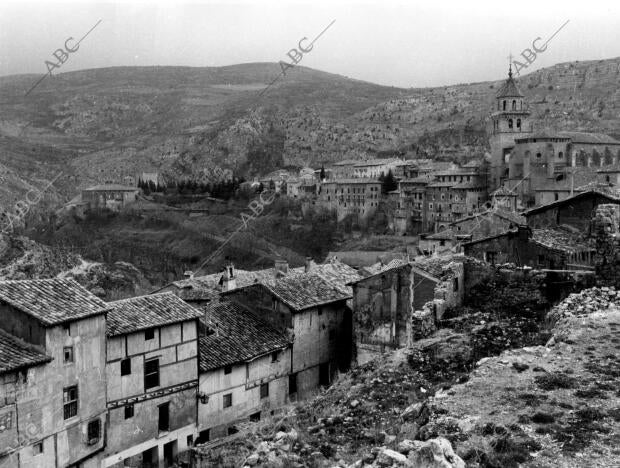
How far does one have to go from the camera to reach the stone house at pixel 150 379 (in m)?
20.5

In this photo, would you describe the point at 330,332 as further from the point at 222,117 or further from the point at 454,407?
the point at 222,117

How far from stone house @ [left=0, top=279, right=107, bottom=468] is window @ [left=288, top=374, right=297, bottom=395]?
8103mm

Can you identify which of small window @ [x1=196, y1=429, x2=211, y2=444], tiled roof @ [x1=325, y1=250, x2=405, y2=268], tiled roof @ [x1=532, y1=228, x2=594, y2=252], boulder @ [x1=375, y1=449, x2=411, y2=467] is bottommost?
tiled roof @ [x1=325, y1=250, x2=405, y2=268]

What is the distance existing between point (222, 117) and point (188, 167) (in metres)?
33.2

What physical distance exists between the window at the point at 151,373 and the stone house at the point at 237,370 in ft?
5.68

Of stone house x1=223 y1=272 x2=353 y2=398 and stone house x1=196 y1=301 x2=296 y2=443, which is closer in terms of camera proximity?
stone house x1=196 y1=301 x2=296 y2=443

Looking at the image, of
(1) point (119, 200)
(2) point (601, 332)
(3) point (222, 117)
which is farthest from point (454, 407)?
(3) point (222, 117)

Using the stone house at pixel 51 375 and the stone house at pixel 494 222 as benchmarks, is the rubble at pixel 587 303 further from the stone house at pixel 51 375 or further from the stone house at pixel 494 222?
the stone house at pixel 494 222

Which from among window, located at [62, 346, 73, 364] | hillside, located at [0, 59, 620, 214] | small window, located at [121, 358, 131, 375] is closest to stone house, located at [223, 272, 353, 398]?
small window, located at [121, 358, 131, 375]

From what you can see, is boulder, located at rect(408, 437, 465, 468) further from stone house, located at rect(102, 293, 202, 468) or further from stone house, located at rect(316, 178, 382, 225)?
stone house, located at rect(316, 178, 382, 225)

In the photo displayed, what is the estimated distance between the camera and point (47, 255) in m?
54.4

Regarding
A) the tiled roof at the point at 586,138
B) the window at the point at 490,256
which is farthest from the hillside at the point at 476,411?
the tiled roof at the point at 586,138

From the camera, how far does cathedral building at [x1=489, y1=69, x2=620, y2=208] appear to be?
243ft

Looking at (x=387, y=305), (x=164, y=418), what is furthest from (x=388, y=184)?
(x=164, y=418)
